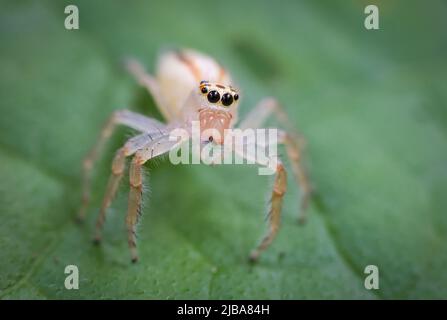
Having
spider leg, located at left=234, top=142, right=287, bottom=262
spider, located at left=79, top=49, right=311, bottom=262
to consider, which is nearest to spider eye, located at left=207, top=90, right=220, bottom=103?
spider, located at left=79, top=49, right=311, bottom=262

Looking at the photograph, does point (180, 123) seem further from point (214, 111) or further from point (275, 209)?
point (275, 209)

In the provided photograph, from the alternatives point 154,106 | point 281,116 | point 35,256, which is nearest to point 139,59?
point 154,106

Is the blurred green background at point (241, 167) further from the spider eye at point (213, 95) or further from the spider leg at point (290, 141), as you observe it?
the spider eye at point (213, 95)

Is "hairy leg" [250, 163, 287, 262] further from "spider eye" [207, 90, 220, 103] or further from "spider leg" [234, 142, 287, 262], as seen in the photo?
"spider eye" [207, 90, 220, 103]

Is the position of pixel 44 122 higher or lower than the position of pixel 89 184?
higher

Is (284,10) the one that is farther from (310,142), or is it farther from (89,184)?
(89,184)
